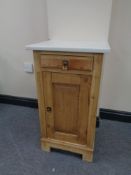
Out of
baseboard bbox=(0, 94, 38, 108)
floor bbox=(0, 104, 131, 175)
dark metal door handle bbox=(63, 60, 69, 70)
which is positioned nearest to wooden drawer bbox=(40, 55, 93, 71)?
dark metal door handle bbox=(63, 60, 69, 70)

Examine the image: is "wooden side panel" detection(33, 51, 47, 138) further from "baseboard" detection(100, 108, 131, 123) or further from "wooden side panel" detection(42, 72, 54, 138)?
"baseboard" detection(100, 108, 131, 123)

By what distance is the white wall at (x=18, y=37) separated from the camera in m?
1.51

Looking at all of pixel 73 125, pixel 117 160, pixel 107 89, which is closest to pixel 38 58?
pixel 73 125

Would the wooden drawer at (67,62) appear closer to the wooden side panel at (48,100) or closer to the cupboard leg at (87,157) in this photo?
the wooden side panel at (48,100)

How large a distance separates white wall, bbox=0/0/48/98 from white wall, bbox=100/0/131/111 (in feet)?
2.19

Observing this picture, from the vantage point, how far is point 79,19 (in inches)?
48.5

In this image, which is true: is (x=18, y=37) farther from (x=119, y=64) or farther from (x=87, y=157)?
(x=87, y=157)

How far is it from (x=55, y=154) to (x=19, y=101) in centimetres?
93

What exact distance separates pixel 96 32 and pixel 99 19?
10 cm

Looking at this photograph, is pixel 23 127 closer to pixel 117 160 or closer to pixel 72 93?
pixel 72 93

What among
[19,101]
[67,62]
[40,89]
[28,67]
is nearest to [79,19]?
[67,62]

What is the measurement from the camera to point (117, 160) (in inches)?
46.2

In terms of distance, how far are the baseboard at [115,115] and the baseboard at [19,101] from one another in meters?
0.80

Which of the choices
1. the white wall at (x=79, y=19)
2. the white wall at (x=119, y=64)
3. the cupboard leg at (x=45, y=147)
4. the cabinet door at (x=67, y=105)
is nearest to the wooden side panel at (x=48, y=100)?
the cabinet door at (x=67, y=105)
